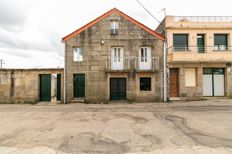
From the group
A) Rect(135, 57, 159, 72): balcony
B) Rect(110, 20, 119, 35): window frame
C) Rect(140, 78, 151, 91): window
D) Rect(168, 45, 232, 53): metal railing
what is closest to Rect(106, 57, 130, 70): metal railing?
Rect(135, 57, 159, 72): balcony

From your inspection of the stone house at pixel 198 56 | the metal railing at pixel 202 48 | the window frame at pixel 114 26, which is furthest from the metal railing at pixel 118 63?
the metal railing at pixel 202 48

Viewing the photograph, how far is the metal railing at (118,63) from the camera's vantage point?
→ 1505 centimetres

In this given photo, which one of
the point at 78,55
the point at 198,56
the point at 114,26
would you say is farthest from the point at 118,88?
the point at 198,56

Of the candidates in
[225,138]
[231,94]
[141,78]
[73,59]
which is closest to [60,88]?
[73,59]

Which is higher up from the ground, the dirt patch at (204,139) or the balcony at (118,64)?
the balcony at (118,64)

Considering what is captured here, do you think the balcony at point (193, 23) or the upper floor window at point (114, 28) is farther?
the balcony at point (193, 23)

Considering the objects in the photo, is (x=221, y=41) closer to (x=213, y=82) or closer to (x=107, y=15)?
(x=213, y=82)

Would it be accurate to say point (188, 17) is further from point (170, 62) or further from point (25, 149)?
point (25, 149)

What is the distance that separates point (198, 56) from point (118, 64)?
778cm

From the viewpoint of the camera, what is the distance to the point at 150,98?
14.9 meters

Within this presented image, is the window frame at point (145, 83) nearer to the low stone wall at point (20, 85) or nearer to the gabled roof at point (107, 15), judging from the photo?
the gabled roof at point (107, 15)

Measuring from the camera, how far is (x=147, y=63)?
15.4m

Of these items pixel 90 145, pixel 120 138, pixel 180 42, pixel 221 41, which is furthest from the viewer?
pixel 221 41

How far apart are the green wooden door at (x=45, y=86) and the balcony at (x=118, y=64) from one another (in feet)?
19.3
